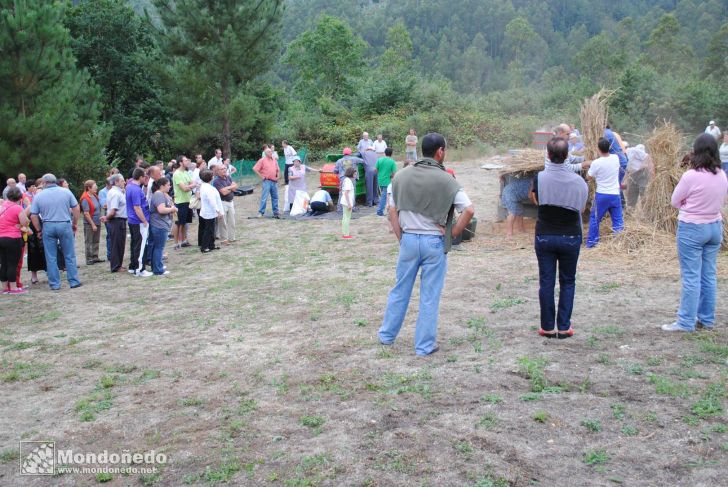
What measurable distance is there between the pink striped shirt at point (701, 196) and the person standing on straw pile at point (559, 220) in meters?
0.95

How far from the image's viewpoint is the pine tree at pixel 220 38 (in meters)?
25.7

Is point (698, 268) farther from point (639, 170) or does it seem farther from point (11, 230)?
point (11, 230)

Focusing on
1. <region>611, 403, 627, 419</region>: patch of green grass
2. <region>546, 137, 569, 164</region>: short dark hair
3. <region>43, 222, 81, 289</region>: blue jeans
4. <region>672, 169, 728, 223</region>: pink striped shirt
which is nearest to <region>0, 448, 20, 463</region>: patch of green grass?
<region>611, 403, 627, 419</region>: patch of green grass

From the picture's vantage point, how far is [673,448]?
4.31m

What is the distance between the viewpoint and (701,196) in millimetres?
6273

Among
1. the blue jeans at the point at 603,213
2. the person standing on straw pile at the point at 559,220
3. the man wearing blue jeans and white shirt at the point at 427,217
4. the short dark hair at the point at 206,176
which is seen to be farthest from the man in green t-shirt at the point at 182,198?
the person standing on straw pile at the point at 559,220

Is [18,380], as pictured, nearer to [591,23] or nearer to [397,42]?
[397,42]

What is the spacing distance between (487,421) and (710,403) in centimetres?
155

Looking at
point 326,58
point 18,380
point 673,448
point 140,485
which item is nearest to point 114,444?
point 140,485

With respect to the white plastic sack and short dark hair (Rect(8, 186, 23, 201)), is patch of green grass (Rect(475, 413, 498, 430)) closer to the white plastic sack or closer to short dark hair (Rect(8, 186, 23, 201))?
short dark hair (Rect(8, 186, 23, 201))

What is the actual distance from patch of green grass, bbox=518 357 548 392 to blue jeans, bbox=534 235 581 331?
25.9 inches

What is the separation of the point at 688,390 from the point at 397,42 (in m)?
79.0

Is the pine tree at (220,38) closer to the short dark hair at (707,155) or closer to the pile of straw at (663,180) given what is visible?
the pile of straw at (663,180)

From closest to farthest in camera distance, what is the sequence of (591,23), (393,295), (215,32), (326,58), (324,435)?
(324,435) → (393,295) → (215,32) → (326,58) → (591,23)
